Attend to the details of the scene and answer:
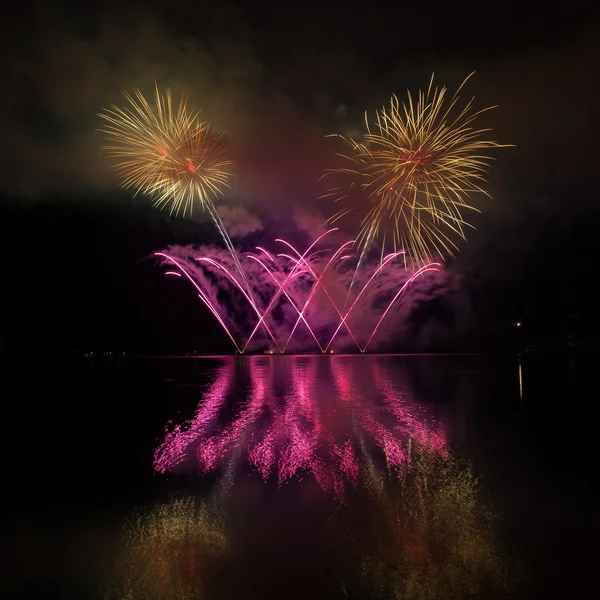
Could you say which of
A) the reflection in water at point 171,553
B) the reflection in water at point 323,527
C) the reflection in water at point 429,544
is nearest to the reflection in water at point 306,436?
the reflection in water at point 323,527

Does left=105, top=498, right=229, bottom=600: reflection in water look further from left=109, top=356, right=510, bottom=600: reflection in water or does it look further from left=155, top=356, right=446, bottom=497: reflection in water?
left=155, top=356, right=446, bottom=497: reflection in water

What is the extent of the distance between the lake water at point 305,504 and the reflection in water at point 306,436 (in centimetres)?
5

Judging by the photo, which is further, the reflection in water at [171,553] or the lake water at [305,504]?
the lake water at [305,504]

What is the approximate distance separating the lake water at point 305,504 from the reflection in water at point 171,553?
20mm

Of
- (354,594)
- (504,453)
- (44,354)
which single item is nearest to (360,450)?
(504,453)

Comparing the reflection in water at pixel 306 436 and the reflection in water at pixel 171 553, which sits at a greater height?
the reflection in water at pixel 306 436

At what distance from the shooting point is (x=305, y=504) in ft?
18.4

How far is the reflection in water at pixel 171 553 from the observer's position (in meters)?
3.87

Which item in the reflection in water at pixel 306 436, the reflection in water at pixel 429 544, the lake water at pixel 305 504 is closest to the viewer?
the reflection in water at pixel 429 544

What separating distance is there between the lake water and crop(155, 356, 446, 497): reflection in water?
0.17ft

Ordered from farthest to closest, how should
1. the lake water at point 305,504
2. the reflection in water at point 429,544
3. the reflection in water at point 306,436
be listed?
1. the reflection in water at point 306,436
2. the lake water at point 305,504
3. the reflection in water at point 429,544

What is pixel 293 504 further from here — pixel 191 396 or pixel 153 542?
pixel 191 396

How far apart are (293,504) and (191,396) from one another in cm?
1064

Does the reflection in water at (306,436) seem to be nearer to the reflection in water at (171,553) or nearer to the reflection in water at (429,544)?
the reflection in water at (429,544)
